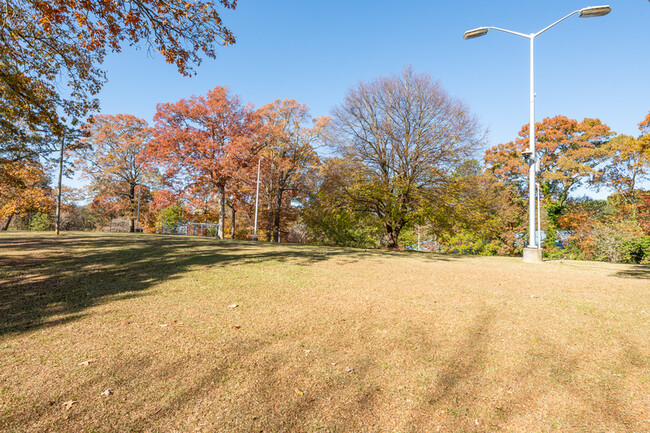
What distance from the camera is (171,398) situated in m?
2.36

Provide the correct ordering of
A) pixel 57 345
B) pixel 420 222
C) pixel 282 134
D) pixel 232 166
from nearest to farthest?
pixel 57 345 < pixel 420 222 < pixel 232 166 < pixel 282 134

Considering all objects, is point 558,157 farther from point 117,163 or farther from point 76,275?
point 117,163

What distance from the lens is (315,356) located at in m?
3.10

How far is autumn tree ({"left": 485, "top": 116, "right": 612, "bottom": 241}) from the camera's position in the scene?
84.0ft

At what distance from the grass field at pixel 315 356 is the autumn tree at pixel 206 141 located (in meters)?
16.2

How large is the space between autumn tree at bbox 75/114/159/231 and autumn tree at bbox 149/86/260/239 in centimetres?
1077

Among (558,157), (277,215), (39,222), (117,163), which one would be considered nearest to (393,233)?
(277,215)

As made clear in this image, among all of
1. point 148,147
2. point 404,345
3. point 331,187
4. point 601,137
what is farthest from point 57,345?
point 601,137

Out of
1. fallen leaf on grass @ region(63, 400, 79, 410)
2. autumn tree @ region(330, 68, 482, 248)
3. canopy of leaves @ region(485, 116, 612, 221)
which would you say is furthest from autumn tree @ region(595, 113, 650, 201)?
fallen leaf on grass @ region(63, 400, 79, 410)

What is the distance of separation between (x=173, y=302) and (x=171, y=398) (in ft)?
7.89

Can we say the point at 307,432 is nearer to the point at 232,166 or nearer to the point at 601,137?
the point at 232,166

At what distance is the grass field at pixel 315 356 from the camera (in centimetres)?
223

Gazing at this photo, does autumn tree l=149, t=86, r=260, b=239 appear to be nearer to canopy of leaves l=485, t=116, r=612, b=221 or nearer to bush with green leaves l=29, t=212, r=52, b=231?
canopy of leaves l=485, t=116, r=612, b=221

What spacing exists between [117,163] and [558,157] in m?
43.1
